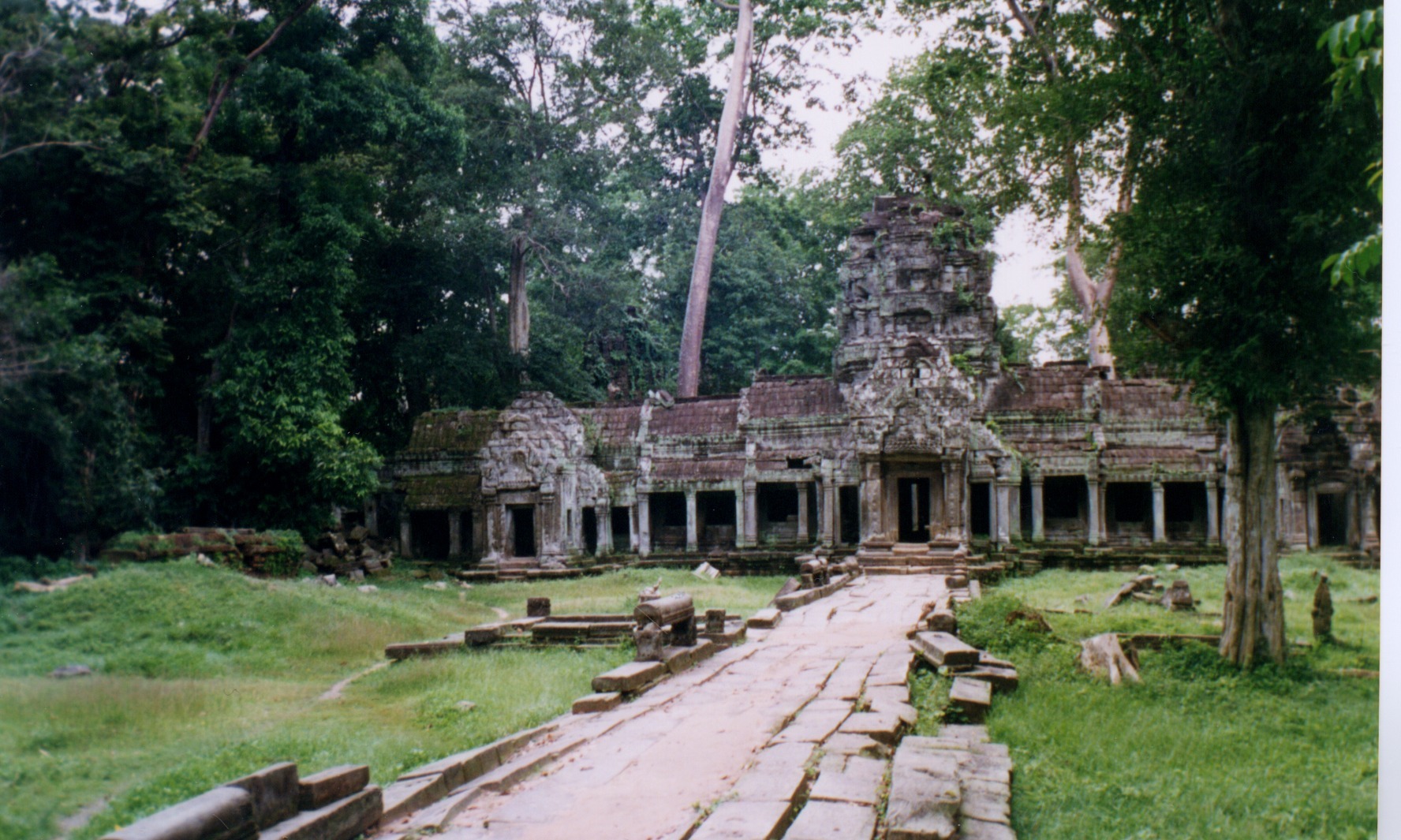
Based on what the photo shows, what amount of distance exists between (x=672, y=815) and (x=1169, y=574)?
52.8 feet

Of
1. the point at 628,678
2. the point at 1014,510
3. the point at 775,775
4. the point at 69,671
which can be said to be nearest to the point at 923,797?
the point at 775,775

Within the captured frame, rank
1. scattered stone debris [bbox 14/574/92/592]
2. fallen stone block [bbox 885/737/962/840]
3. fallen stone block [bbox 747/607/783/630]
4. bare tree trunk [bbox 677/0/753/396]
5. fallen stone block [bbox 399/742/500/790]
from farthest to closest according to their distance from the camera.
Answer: bare tree trunk [bbox 677/0/753/396]
fallen stone block [bbox 747/607/783/630]
fallen stone block [bbox 399/742/500/790]
scattered stone debris [bbox 14/574/92/592]
fallen stone block [bbox 885/737/962/840]

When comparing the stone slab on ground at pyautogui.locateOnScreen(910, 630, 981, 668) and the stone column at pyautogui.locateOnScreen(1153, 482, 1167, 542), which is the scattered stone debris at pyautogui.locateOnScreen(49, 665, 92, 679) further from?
the stone column at pyautogui.locateOnScreen(1153, 482, 1167, 542)

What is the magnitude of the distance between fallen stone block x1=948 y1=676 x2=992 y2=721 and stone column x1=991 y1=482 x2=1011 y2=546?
14346 mm

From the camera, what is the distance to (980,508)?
2400 cm

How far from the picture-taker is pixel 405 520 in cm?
2480

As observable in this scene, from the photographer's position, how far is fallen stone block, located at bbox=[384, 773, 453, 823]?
15.8 ft

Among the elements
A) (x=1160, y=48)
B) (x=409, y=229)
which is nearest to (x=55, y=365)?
(x=409, y=229)

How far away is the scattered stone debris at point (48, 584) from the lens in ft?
15.3

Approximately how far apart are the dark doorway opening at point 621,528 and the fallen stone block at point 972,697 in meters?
17.6

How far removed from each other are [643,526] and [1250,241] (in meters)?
17.9

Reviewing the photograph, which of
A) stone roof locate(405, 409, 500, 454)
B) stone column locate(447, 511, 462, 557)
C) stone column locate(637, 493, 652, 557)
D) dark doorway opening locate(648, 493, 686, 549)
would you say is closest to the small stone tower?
dark doorway opening locate(648, 493, 686, 549)

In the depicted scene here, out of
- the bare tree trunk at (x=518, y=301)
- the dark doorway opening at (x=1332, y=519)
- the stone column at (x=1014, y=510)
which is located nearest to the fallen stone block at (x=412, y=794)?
the dark doorway opening at (x=1332, y=519)

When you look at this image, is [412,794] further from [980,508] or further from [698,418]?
[980,508]
